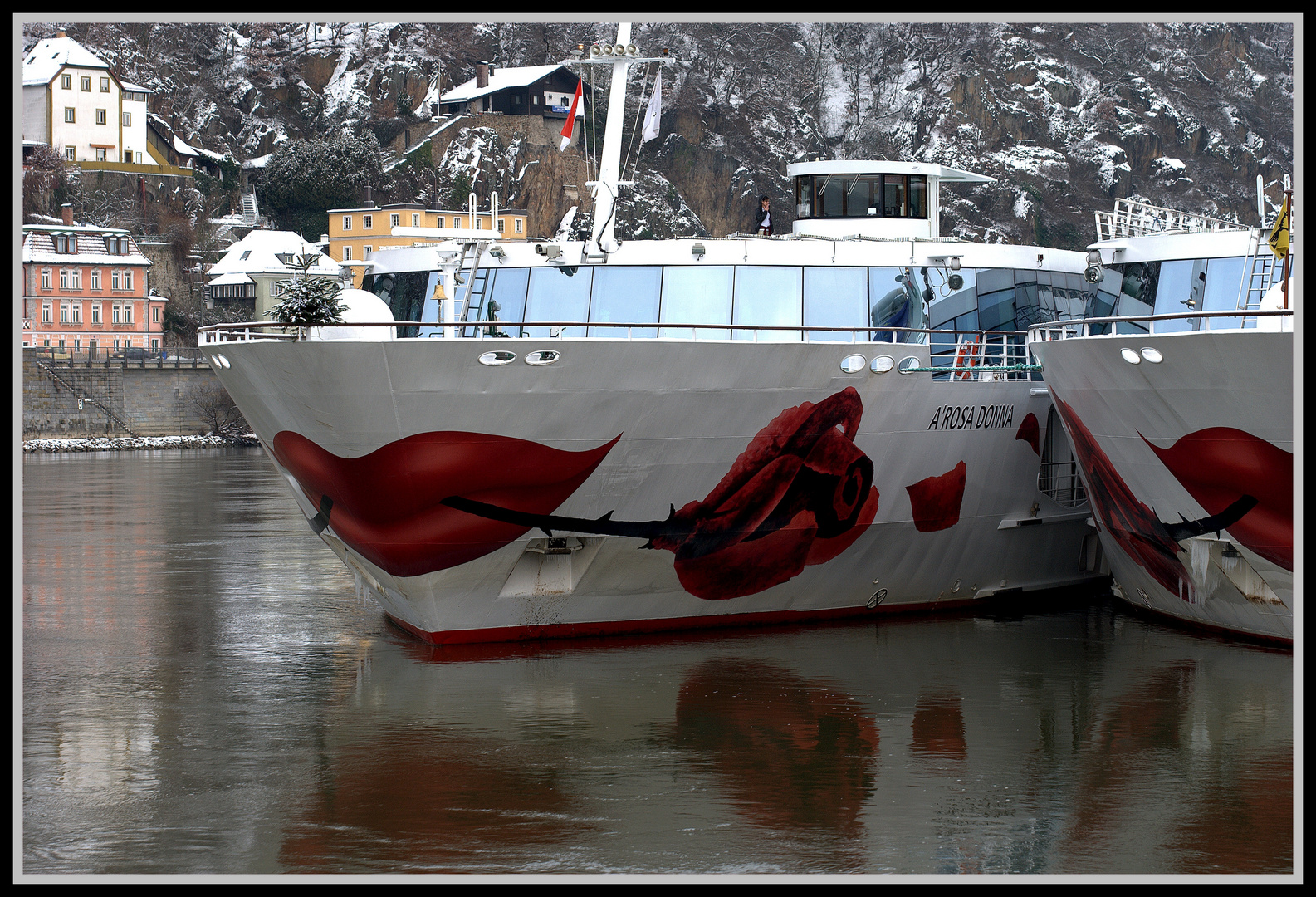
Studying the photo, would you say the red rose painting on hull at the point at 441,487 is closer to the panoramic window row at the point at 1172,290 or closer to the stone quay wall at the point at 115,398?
the panoramic window row at the point at 1172,290

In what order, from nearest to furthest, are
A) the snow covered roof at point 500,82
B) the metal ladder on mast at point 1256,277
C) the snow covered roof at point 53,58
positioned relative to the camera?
the metal ladder on mast at point 1256,277
the snow covered roof at point 53,58
the snow covered roof at point 500,82

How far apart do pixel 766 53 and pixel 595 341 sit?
10372 cm

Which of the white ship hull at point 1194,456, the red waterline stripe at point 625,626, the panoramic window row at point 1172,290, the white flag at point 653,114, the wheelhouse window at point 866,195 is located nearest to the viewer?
the white ship hull at point 1194,456

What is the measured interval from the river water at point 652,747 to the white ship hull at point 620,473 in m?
0.60

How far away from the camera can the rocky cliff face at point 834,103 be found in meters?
104

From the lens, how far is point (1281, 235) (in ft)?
48.0

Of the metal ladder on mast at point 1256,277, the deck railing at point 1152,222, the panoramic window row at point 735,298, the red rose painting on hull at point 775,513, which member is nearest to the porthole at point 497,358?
the red rose painting on hull at point 775,513

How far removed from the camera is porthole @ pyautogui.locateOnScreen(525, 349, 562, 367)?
45.6ft

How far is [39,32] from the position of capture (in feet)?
280

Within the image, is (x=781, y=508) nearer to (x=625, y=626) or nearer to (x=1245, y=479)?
(x=625, y=626)

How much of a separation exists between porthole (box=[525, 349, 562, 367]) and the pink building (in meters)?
59.1

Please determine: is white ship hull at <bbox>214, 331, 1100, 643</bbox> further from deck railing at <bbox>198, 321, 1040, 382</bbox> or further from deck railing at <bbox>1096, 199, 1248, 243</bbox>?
deck railing at <bbox>1096, 199, 1248, 243</bbox>

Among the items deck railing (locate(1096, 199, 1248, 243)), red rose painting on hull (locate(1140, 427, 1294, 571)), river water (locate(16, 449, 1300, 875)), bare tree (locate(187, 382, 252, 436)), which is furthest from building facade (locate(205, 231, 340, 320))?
red rose painting on hull (locate(1140, 427, 1294, 571))

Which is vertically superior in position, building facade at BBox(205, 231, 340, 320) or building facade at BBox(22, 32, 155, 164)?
building facade at BBox(22, 32, 155, 164)
